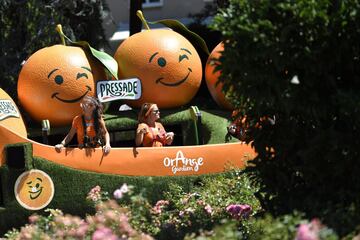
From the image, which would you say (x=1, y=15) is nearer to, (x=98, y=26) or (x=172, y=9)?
(x=98, y=26)

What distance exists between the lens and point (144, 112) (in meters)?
6.89

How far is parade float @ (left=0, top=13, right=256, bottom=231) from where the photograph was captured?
6465mm

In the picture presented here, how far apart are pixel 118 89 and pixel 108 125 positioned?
1.32 ft

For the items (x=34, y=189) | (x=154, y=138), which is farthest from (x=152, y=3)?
(x=34, y=189)

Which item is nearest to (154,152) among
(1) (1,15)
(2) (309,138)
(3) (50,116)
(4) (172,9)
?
(3) (50,116)

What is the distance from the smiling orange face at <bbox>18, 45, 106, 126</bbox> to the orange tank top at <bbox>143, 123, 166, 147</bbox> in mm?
830

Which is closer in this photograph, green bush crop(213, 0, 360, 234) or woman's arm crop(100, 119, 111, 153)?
green bush crop(213, 0, 360, 234)

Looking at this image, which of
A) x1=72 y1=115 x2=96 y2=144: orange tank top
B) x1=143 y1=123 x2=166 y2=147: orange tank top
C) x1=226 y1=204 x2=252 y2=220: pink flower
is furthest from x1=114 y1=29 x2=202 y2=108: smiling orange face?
x1=226 y1=204 x2=252 y2=220: pink flower

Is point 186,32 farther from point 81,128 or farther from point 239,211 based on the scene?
point 239,211

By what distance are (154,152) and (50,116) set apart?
1286 mm

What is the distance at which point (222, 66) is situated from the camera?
4.27 metres

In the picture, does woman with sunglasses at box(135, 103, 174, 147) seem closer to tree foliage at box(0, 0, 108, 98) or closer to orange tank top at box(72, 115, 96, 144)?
orange tank top at box(72, 115, 96, 144)

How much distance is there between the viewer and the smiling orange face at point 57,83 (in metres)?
7.06

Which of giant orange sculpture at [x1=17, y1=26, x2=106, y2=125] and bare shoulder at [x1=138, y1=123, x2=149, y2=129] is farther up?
giant orange sculpture at [x1=17, y1=26, x2=106, y2=125]
